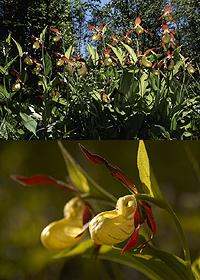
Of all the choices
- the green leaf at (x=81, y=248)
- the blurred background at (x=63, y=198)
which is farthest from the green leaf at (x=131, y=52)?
the green leaf at (x=81, y=248)

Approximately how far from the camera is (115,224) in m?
1.32

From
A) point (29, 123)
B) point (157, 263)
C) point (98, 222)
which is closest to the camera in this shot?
point (98, 222)

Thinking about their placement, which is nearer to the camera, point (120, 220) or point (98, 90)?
point (120, 220)

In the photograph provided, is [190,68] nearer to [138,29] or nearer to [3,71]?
[138,29]

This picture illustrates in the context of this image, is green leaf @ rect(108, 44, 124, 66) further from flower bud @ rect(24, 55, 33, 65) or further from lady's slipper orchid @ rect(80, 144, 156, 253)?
lady's slipper orchid @ rect(80, 144, 156, 253)

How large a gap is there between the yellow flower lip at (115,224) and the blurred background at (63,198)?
0.34m

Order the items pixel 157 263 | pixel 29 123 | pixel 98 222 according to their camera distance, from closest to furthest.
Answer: pixel 98 222 → pixel 157 263 → pixel 29 123

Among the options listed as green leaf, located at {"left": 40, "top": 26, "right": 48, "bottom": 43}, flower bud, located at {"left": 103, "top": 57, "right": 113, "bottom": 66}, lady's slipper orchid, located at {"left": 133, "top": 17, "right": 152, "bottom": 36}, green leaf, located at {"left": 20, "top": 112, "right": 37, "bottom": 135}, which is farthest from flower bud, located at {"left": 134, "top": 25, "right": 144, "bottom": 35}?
green leaf, located at {"left": 20, "top": 112, "right": 37, "bottom": 135}

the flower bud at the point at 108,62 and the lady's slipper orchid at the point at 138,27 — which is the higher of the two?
the lady's slipper orchid at the point at 138,27

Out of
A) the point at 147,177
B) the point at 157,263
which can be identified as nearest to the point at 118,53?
the point at 147,177

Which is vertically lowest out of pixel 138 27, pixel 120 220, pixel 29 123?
pixel 120 220

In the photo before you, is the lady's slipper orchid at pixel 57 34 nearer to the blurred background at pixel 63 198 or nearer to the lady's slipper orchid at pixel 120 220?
the blurred background at pixel 63 198

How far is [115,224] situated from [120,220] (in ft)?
0.08

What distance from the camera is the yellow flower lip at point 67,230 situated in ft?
4.22
